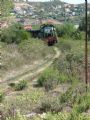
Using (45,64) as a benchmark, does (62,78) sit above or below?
above

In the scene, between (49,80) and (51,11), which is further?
(51,11)

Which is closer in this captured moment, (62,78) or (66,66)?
(62,78)

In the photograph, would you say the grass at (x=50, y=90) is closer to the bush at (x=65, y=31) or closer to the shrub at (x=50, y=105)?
the shrub at (x=50, y=105)

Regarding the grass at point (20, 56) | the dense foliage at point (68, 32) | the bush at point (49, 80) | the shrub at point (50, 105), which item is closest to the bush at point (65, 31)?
the dense foliage at point (68, 32)

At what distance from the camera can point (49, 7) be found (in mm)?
148750

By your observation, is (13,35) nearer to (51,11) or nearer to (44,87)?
(44,87)

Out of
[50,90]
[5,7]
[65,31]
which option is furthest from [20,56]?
[65,31]

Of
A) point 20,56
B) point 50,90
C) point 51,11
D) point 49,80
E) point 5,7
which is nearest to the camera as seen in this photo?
point 5,7

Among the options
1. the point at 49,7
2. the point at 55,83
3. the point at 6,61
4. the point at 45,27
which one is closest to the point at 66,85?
the point at 55,83

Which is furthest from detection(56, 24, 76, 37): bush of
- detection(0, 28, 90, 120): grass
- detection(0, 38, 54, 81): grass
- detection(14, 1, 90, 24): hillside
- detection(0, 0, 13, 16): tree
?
detection(14, 1, 90, 24): hillside

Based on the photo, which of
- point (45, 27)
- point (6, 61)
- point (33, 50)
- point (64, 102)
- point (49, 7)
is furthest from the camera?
point (49, 7)

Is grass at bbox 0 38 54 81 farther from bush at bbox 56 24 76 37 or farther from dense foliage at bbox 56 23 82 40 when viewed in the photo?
bush at bbox 56 24 76 37

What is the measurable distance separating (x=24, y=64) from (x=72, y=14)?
101m

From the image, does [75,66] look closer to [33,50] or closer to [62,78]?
[62,78]
